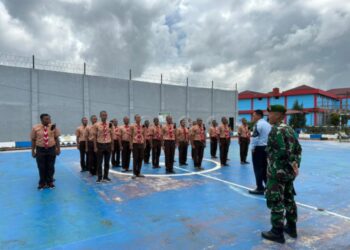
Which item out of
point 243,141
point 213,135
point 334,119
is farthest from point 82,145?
point 334,119

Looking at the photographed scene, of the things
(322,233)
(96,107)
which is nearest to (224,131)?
(322,233)

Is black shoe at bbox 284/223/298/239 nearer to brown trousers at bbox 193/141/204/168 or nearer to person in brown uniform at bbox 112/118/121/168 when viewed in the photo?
brown trousers at bbox 193/141/204/168

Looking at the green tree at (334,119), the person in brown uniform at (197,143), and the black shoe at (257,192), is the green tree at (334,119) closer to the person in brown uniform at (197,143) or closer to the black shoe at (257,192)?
the person in brown uniform at (197,143)

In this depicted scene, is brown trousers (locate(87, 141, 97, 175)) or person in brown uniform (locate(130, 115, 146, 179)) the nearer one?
person in brown uniform (locate(130, 115, 146, 179))

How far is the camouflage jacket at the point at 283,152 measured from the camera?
3.67m

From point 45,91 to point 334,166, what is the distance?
61.8 feet

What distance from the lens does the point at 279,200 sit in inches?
145

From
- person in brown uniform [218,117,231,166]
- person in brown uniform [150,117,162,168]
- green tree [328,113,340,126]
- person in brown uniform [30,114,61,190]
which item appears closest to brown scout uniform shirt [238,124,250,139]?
person in brown uniform [218,117,231,166]

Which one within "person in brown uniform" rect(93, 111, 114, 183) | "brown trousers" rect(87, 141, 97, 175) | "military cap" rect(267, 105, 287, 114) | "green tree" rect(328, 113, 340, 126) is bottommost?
"brown trousers" rect(87, 141, 97, 175)

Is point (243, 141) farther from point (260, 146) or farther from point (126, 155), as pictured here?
point (260, 146)

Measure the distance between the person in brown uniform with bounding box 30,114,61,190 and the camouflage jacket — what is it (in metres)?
5.22

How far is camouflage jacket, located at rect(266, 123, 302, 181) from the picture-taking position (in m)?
3.67

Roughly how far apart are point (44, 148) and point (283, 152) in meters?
5.40

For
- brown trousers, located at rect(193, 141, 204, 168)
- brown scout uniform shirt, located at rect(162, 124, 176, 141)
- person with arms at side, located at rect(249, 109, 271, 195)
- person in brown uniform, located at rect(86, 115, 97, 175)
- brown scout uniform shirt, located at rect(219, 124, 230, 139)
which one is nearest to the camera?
person with arms at side, located at rect(249, 109, 271, 195)
